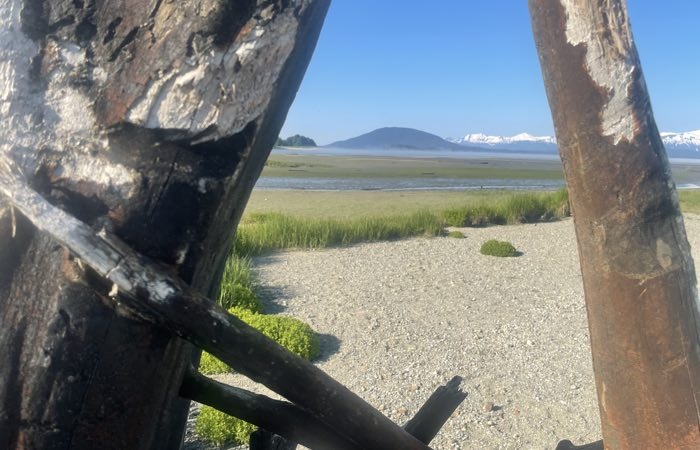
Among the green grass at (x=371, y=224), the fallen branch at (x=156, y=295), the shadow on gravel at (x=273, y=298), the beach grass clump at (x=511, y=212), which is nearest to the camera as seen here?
the fallen branch at (x=156, y=295)

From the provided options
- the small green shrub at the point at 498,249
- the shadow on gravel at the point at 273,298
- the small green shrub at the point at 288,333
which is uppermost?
the small green shrub at the point at 498,249

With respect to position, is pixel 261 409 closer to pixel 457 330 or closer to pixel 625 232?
pixel 625 232

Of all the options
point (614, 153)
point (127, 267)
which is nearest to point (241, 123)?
point (127, 267)

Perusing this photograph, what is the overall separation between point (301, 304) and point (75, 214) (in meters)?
10.6

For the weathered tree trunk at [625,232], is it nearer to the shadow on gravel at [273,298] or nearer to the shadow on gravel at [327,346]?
the shadow on gravel at [327,346]

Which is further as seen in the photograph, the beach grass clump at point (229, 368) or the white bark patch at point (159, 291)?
the beach grass clump at point (229, 368)

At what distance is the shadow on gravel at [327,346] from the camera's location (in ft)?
29.3

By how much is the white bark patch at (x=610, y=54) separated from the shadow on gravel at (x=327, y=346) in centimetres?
753

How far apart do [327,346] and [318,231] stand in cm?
856

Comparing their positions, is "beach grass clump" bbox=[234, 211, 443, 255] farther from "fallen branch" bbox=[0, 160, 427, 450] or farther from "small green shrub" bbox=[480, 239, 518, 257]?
"fallen branch" bbox=[0, 160, 427, 450]

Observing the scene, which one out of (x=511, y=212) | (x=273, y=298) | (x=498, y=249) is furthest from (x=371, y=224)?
(x=273, y=298)

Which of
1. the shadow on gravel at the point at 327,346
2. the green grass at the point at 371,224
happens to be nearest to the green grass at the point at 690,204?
the green grass at the point at 371,224

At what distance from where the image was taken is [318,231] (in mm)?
17828

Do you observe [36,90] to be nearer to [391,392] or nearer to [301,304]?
[391,392]
